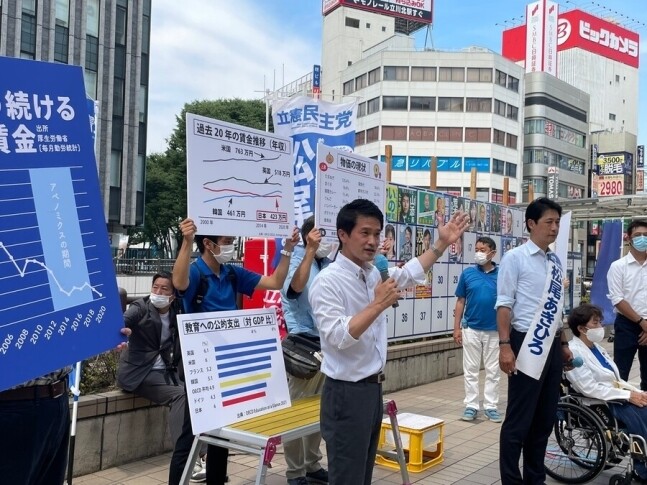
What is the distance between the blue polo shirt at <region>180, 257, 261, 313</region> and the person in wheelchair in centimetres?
257

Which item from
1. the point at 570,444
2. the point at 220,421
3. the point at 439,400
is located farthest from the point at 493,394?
the point at 220,421

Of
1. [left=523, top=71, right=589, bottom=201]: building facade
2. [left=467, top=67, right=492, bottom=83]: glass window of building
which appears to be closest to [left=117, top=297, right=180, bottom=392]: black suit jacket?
[left=467, top=67, right=492, bottom=83]: glass window of building

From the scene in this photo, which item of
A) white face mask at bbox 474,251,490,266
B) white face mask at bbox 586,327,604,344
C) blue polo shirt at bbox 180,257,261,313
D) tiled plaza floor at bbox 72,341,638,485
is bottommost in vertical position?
tiled plaza floor at bbox 72,341,638,485

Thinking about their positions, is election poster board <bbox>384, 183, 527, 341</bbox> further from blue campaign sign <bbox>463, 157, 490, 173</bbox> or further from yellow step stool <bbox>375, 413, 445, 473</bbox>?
blue campaign sign <bbox>463, 157, 490, 173</bbox>

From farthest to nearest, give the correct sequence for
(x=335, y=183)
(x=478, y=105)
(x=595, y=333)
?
(x=478, y=105)
(x=595, y=333)
(x=335, y=183)

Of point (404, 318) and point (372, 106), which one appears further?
point (372, 106)

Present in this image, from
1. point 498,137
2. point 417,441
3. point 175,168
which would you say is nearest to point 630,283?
point 417,441

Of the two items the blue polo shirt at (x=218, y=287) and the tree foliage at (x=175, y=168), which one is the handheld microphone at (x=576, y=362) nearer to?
the blue polo shirt at (x=218, y=287)

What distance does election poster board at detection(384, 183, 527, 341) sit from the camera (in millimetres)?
8344

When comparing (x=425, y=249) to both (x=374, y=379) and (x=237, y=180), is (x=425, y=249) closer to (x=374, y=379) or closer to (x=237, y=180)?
(x=237, y=180)

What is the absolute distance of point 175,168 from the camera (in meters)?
39.1

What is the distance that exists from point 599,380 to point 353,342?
9.10 ft

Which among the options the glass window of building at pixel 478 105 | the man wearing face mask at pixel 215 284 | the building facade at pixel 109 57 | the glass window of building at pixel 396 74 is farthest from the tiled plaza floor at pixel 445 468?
the glass window of building at pixel 396 74

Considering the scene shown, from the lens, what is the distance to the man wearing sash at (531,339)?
3949mm
